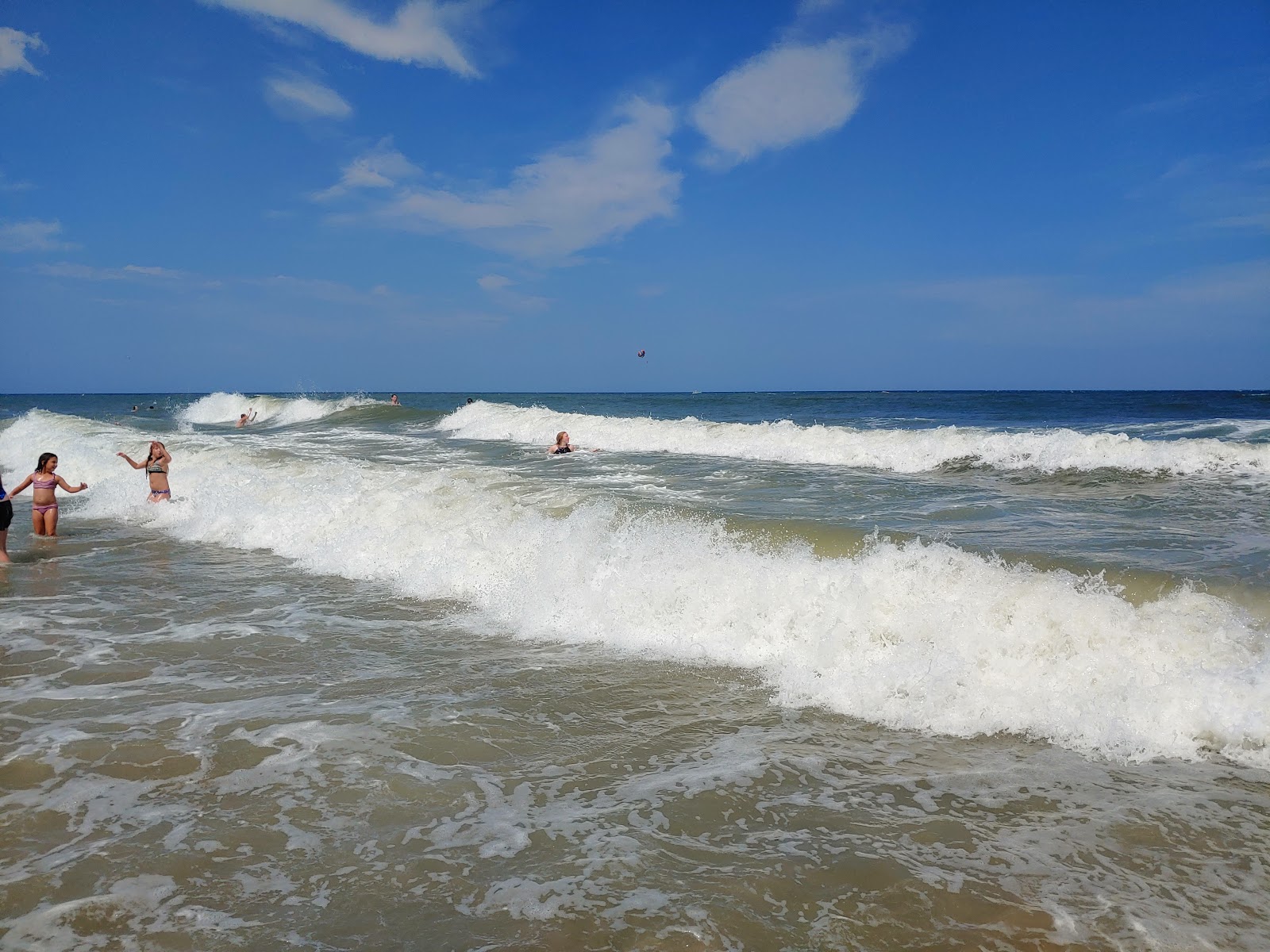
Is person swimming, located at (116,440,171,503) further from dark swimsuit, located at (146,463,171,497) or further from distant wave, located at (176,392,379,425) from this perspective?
distant wave, located at (176,392,379,425)

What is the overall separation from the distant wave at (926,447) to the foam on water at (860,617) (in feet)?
32.6

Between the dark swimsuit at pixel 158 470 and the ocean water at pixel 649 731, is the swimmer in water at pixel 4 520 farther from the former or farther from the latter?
the dark swimsuit at pixel 158 470

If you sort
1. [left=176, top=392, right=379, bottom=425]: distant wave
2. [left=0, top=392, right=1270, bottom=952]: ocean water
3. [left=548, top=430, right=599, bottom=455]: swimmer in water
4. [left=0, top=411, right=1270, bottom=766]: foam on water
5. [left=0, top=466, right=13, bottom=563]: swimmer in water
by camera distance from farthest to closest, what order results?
[left=176, top=392, right=379, bottom=425]: distant wave → [left=548, top=430, right=599, bottom=455]: swimmer in water → [left=0, top=466, right=13, bottom=563]: swimmer in water → [left=0, top=411, right=1270, bottom=766]: foam on water → [left=0, top=392, right=1270, bottom=952]: ocean water

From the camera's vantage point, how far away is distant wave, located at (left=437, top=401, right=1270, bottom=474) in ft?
50.1

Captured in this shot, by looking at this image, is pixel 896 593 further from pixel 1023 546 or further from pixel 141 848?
pixel 141 848

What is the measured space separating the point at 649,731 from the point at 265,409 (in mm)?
49942

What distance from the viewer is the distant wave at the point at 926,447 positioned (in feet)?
50.1

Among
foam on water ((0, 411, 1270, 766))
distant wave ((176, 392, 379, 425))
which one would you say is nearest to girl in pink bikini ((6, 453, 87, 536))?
foam on water ((0, 411, 1270, 766))

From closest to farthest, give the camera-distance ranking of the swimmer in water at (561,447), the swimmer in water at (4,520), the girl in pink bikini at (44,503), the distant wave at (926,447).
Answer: the swimmer in water at (4,520) < the girl in pink bikini at (44,503) < the distant wave at (926,447) < the swimmer in water at (561,447)

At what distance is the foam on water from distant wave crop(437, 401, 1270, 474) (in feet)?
32.6

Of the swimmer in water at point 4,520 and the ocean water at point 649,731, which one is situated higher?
the swimmer in water at point 4,520

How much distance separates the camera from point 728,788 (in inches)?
168

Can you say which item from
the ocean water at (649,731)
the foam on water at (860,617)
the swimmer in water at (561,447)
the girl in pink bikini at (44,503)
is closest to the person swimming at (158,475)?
the girl in pink bikini at (44,503)

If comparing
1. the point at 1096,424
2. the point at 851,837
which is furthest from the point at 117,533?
the point at 1096,424
